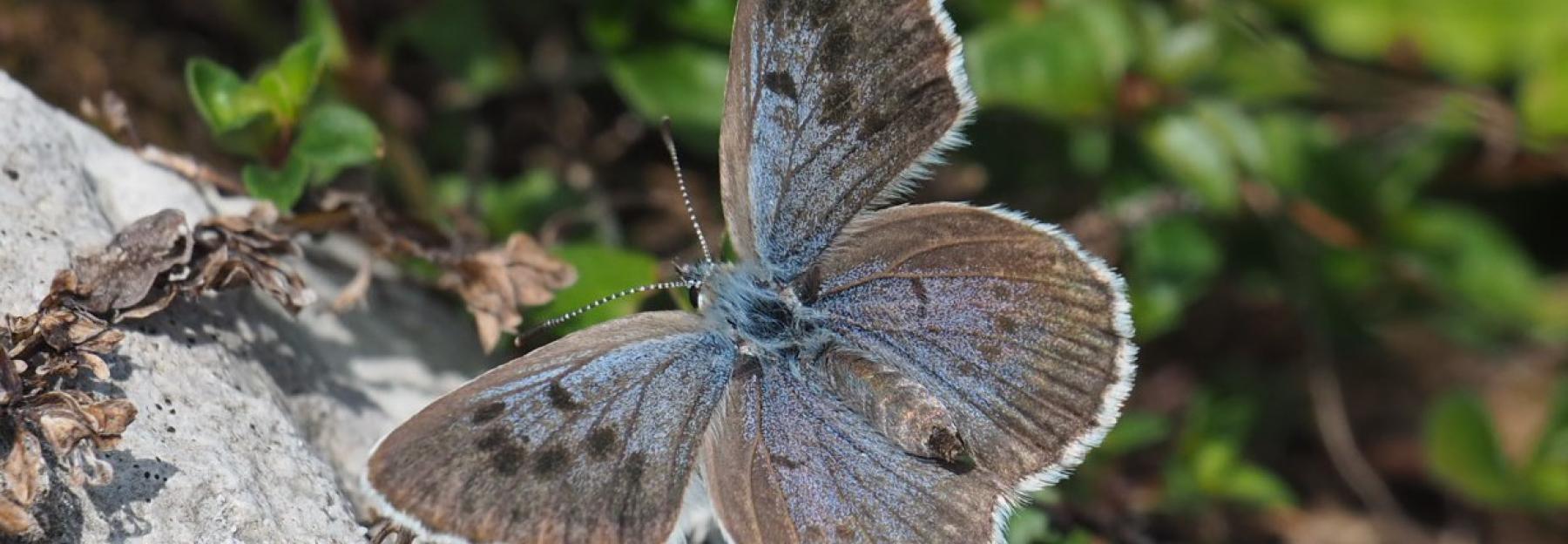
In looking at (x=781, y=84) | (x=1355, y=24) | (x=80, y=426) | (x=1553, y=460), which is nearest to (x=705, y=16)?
(x=781, y=84)

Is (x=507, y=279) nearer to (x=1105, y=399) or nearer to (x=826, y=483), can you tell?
(x=826, y=483)

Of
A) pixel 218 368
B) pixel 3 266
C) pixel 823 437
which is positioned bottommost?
pixel 823 437

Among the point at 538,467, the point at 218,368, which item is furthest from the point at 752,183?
the point at 218,368

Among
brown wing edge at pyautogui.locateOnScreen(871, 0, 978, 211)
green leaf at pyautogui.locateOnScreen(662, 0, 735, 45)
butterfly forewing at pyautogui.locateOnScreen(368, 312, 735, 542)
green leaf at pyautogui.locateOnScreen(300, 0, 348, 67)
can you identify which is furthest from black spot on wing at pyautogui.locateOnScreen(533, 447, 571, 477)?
green leaf at pyautogui.locateOnScreen(662, 0, 735, 45)

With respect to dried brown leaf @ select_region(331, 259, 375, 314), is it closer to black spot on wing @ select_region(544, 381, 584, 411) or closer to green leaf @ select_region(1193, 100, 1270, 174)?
black spot on wing @ select_region(544, 381, 584, 411)

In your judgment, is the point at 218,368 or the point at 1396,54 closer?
the point at 218,368

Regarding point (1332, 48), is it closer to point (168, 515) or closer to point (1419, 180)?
point (1419, 180)
